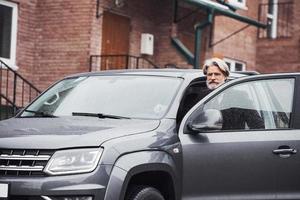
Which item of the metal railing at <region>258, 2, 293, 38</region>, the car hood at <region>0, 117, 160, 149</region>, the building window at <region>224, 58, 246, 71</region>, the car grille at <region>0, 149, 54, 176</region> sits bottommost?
the car grille at <region>0, 149, 54, 176</region>

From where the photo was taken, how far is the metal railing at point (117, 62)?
46.5 ft

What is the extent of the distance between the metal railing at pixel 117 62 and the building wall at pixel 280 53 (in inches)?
249

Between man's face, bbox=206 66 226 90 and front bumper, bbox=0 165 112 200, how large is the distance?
1618 millimetres

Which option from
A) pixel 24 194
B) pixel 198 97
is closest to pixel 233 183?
pixel 198 97

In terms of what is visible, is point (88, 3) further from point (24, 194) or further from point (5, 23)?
point (24, 194)

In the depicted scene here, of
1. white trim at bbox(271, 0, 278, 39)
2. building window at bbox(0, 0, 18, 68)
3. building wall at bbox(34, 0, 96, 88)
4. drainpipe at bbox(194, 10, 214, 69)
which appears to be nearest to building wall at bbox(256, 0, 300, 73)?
white trim at bbox(271, 0, 278, 39)

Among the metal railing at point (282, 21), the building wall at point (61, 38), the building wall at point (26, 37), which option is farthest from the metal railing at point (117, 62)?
the metal railing at point (282, 21)

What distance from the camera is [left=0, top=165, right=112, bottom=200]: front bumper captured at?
494 centimetres

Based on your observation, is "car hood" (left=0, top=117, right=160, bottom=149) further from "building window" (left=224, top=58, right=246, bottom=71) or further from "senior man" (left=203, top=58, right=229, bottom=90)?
"building window" (left=224, top=58, right=246, bottom=71)

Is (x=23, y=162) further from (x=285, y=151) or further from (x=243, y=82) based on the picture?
(x=285, y=151)

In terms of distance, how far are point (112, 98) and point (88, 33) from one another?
26.4 ft

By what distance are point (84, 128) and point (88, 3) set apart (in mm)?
9075

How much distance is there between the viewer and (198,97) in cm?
614

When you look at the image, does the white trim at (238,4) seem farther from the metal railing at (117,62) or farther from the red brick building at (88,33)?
the metal railing at (117,62)
